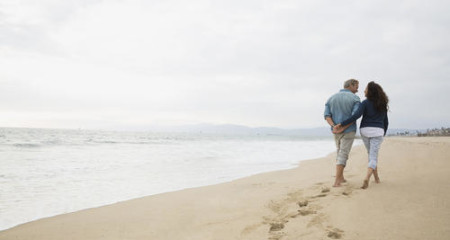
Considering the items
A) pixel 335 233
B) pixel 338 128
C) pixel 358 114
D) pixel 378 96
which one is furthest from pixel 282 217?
pixel 378 96

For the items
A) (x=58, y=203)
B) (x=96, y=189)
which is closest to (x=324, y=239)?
(x=58, y=203)

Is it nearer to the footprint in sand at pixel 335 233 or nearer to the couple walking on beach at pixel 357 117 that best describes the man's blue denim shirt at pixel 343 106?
the couple walking on beach at pixel 357 117

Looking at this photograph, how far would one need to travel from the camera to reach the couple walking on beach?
4270 millimetres

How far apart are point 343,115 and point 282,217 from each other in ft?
7.76

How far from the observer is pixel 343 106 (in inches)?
184

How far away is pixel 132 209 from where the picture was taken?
4.29 metres

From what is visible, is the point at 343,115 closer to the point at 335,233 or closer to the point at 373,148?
the point at 373,148

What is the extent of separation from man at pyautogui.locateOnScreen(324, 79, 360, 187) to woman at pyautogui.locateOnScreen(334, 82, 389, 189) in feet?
0.55

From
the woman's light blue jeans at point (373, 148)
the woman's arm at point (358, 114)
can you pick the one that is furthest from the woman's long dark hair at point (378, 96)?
the woman's light blue jeans at point (373, 148)

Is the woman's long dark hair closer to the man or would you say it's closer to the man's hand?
the man

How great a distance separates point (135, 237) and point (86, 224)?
1.03 meters

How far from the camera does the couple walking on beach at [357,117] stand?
4270mm

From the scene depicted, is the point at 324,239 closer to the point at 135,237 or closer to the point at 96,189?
the point at 135,237

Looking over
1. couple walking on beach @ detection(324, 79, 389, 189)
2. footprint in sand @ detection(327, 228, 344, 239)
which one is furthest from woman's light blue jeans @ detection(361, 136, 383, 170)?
footprint in sand @ detection(327, 228, 344, 239)
